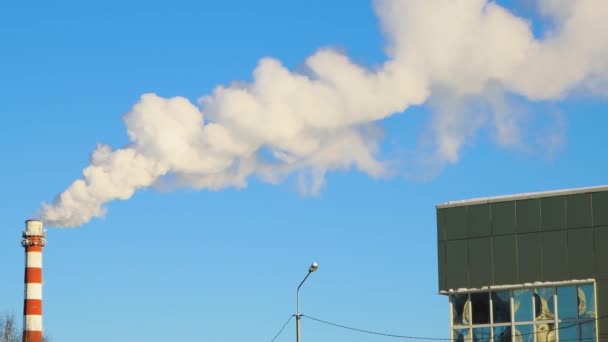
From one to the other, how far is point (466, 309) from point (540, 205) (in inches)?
218

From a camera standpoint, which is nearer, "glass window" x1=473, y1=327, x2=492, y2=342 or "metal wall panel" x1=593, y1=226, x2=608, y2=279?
"metal wall panel" x1=593, y1=226, x2=608, y2=279

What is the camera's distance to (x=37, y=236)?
76.2 metres

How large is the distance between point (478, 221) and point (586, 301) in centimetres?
583

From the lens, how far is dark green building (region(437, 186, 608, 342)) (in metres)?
48.0

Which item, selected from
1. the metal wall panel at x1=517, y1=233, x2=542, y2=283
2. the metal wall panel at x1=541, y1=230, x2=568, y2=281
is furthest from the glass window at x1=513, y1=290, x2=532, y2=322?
the metal wall panel at x1=541, y1=230, x2=568, y2=281

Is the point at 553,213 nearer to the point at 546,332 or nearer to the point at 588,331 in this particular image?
the point at 546,332

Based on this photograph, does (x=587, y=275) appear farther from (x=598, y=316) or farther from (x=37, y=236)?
(x=37, y=236)

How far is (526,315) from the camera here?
4944cm

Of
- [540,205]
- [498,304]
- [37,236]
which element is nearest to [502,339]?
[498,304]

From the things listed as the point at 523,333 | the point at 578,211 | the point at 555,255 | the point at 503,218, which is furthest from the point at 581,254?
the point at 523,333

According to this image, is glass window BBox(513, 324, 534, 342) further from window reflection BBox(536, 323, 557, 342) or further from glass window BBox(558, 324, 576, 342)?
glass window BBox(558, 324, 576, 342)

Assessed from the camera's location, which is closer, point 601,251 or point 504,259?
point 601,251

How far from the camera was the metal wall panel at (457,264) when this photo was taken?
5125cm

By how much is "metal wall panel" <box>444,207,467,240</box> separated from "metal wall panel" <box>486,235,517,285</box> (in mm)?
1551
